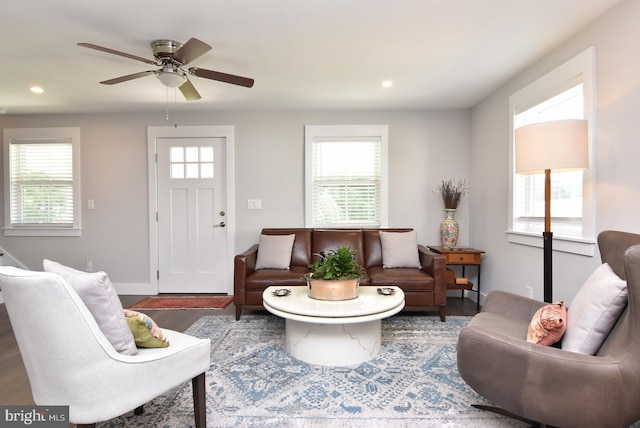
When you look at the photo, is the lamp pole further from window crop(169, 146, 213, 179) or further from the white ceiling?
window crop(169, 146, 213, 179)

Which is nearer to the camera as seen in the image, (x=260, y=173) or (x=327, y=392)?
(x=327, y=392)

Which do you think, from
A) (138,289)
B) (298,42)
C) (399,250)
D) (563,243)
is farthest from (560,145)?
(138,289)

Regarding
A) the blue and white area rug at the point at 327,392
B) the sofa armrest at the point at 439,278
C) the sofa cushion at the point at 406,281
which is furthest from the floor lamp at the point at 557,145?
the blue and white area rug at the point at 327,392

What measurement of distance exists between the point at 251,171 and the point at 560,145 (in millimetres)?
3147

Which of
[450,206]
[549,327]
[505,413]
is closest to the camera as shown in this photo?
[549,327]

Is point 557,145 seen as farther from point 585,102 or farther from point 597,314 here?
point 597,314

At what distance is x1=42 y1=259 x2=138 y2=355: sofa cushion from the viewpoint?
1.15 metres

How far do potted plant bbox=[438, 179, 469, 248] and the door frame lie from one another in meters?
2.62

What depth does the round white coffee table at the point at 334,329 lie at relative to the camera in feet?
6.53

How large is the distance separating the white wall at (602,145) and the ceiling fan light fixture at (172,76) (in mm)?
2889

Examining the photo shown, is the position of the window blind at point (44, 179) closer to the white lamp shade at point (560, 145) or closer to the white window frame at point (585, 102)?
the white lamp shade at point (560, 145)

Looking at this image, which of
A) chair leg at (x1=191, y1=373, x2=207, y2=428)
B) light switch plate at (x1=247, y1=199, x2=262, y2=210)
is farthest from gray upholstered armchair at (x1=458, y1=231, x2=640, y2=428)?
light switch plate at (x1=247, y1=199, x2=262, y2=210)

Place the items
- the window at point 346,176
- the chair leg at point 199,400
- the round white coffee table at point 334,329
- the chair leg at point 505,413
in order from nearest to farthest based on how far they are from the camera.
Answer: the chair leg at point 199,400, the chair leg at point 505,413, the round white coffee table at point 334,329, the window at point 346,176

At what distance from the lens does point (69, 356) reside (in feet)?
3.54
